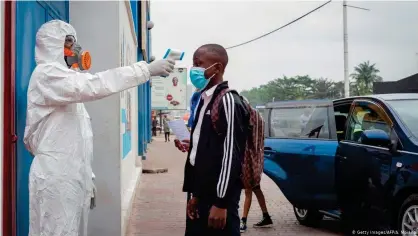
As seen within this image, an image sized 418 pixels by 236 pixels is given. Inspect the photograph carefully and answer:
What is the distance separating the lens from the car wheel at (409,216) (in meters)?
4.86

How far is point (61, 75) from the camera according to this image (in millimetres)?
3359

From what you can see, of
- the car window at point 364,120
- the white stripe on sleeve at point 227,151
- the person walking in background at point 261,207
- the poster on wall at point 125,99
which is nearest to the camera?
the white stripe on sleeve at point 227,151

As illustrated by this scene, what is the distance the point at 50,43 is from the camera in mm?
3535

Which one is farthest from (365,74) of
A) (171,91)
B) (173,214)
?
(173,214)

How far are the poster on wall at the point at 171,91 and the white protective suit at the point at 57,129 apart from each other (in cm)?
2816

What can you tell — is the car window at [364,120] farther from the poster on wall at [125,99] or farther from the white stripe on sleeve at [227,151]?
the white stripe on sleeve at [227,151]

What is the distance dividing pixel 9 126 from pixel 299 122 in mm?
4284

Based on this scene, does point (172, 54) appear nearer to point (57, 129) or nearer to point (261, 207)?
point (57, 129)

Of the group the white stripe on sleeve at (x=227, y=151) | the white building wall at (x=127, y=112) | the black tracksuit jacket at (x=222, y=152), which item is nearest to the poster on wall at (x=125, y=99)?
the white building wall at (x=127, y=112)

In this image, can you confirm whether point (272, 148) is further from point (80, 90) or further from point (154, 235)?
point (80, 90)

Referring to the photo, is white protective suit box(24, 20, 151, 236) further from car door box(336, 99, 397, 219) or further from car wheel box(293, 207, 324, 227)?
car wheel box(293, 207, 324, 227)

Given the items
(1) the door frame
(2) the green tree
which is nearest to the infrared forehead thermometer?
(1) the door frame

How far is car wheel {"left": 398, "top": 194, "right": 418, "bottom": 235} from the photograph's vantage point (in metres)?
4.86

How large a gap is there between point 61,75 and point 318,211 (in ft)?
14.9
